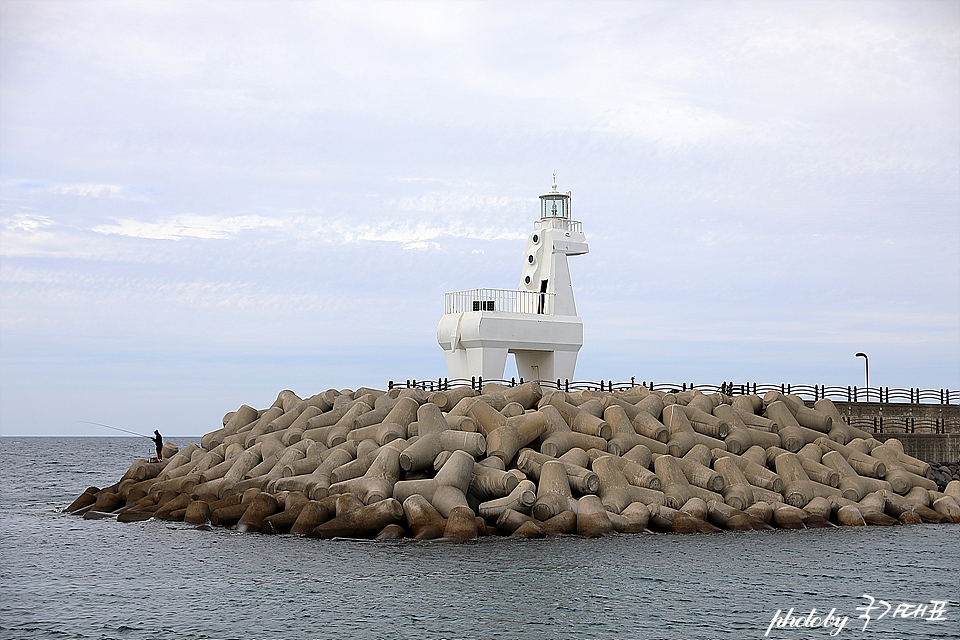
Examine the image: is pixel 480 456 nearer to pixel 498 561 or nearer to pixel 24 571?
pixel 498 561

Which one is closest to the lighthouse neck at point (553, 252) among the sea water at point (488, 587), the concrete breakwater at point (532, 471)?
the concrete breakwater at point (532, 471)

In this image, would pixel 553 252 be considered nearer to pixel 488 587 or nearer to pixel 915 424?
pixel 915 424

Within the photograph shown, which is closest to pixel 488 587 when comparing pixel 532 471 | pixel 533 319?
pixel 532 471

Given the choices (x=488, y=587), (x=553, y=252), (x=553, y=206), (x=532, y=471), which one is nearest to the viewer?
(x=488, y=587)

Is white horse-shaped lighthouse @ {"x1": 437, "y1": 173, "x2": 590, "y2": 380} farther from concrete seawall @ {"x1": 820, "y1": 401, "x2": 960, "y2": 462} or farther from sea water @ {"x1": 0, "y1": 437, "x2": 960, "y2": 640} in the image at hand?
sea water @ {"x1": 0, "y1": 437, "x2": 960, "y2": 640}

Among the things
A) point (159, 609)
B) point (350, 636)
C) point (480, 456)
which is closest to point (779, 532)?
point (480, 456)

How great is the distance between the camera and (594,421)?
893 inches

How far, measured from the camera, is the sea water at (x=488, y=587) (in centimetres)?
1322

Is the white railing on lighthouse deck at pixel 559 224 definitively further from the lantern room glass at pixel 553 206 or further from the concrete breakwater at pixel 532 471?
the concrete breakwater at pixel 532 471

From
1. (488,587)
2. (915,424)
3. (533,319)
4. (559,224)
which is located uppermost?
(559,224)

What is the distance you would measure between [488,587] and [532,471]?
5799 millimetres

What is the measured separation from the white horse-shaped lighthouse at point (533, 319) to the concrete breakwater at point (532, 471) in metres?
4.72

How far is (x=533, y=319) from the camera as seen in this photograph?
31.8 metres

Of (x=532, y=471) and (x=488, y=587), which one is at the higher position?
(x=532, y=471)
